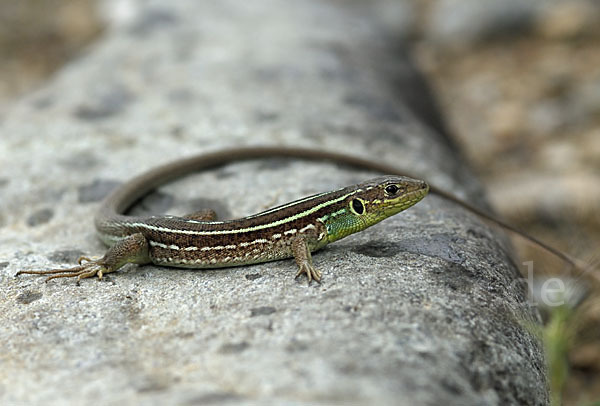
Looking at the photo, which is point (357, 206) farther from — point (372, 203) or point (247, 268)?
point (247, 268)

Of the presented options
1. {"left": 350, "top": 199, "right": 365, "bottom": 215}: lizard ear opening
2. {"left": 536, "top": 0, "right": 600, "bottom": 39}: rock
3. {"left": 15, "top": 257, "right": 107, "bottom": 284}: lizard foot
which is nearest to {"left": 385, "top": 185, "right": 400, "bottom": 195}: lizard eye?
{"left": 350, "top": 199, "right": 365, "bottom": 215}: lizard ear opening

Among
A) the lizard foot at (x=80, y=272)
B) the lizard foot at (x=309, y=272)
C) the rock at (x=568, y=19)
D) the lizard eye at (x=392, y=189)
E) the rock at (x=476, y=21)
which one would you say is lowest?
the lizard foot at (x=309, y=272)

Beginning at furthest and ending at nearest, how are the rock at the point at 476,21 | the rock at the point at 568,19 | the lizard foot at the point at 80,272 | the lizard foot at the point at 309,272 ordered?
1. the rock at the point at 476,21
2. the rock at the point at 568,19
3. the lizard foot at the point at 80,272
4. the lizard foot at the point at 309,272

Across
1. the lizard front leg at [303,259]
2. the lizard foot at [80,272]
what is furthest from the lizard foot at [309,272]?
the lizard foot at [80,272]

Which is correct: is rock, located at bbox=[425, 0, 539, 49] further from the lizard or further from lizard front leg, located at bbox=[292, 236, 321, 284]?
lizard front leg, located at bbox=[292, 236, 321, 284]

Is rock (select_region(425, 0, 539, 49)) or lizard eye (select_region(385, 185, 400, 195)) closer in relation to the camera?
lizard eye (select_region(385, 185, 400, 195))

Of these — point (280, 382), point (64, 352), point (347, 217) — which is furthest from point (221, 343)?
point (347, 217)

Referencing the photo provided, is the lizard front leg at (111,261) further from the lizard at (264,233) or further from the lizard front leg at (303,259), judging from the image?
the lizard front leg at (303,259)

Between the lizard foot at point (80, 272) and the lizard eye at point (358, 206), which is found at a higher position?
the lizard eye at point (358, 206)
